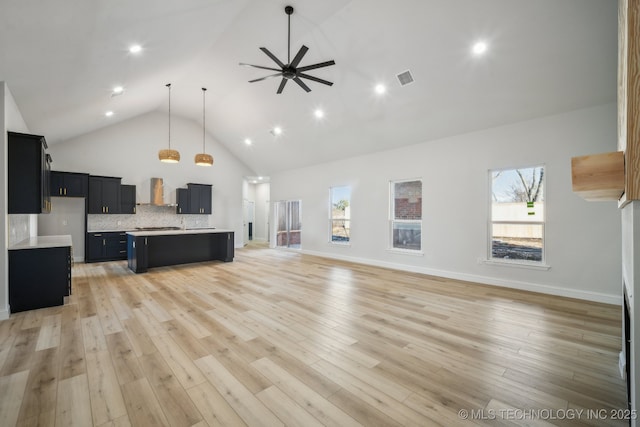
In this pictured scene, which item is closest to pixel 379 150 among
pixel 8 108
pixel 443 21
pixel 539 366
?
pixel 443 21

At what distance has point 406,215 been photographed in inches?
259

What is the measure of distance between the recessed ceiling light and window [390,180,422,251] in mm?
2815

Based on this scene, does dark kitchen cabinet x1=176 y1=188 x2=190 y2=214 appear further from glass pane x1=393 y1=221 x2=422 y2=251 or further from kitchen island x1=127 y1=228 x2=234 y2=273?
glass pane x1=393 y1=221 x2=422 y2=251

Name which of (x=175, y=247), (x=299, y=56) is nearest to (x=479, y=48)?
(x=299, y=56)

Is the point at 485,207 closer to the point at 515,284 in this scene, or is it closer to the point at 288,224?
the point at 515,284

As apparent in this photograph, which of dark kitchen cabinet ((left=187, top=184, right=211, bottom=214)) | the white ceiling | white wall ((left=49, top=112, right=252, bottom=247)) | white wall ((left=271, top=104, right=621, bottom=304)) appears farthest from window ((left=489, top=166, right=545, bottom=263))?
white wall ((left=49, top=112, right=252, bottom=247))

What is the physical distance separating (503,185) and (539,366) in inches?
145

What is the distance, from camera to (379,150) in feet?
22.8

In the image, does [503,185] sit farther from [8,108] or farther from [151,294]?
[8,108]

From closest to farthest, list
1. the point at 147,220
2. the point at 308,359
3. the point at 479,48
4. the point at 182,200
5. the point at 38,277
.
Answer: the point at 308,359 < the point at 38,277 < the point at 479,48 < the point at 147,220 < the point at 182,200

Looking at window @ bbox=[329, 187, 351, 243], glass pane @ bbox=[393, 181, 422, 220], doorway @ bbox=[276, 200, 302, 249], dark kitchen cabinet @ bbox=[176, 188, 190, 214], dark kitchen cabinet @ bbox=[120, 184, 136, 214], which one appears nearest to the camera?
glass pane @ bbox=[393, 181, 422, 220]

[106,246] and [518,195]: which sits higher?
[518,195]

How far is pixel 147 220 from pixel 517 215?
9572 millimetres

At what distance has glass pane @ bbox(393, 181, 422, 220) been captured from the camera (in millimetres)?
6363
